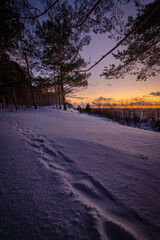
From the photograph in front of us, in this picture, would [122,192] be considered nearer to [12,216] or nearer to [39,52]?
[12,216]

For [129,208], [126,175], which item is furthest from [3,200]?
[126,175]

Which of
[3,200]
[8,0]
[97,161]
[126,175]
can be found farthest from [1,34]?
[126,175]

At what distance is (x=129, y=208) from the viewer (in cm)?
69

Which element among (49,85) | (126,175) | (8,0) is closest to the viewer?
(126,175)

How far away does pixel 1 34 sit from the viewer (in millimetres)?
3102

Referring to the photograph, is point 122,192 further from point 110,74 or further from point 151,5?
point 151,5

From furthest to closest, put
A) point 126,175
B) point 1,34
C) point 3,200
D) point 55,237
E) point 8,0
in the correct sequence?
point 1,34, point 8,0, point 126,175, point 3,200, point 55,237

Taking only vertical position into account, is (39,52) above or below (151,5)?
above

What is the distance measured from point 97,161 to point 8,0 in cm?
463

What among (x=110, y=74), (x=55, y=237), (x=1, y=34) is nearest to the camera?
(x=55, y=237)

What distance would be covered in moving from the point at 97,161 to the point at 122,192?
0.48 m

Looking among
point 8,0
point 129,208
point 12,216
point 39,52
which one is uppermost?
point 39,52

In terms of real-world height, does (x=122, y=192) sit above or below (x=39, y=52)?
below

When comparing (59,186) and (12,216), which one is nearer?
(12,216)
